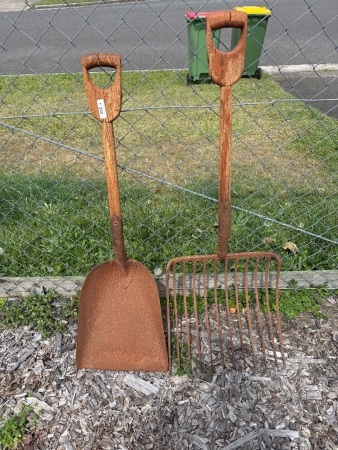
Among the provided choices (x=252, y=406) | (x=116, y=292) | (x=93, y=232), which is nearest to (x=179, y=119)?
(x=93, y=232)

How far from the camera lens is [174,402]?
202 centimetres

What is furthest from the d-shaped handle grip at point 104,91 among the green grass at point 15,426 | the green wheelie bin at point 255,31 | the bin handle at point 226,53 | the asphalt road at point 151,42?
the green wheelie bin at point 255,31

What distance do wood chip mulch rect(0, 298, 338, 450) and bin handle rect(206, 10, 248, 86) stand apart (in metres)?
1.33

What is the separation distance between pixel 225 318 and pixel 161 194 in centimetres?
131

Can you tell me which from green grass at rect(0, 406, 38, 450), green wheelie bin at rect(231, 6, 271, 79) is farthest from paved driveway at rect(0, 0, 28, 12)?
green grass at rect(0, 406, 38, 450)

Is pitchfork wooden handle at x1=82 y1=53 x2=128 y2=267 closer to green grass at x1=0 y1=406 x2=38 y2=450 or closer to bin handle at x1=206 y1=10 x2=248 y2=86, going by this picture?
bin handle at x1=206 y1=10 x2=248 y2=86

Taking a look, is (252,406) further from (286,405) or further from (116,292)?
(116,292)

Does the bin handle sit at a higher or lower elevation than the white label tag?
higher

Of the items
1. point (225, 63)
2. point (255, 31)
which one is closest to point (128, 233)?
point (225, 63)

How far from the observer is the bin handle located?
1.61 metres

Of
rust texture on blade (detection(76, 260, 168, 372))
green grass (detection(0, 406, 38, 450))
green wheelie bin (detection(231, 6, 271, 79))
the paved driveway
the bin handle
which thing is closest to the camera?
the bin handle

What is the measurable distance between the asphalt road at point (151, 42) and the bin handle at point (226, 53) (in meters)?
3.55

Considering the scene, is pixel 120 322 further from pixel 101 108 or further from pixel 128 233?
pixel 101 108

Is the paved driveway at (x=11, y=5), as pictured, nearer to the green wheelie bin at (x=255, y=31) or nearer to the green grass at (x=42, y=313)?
the green wheelie bin at (x=255, y=31)
